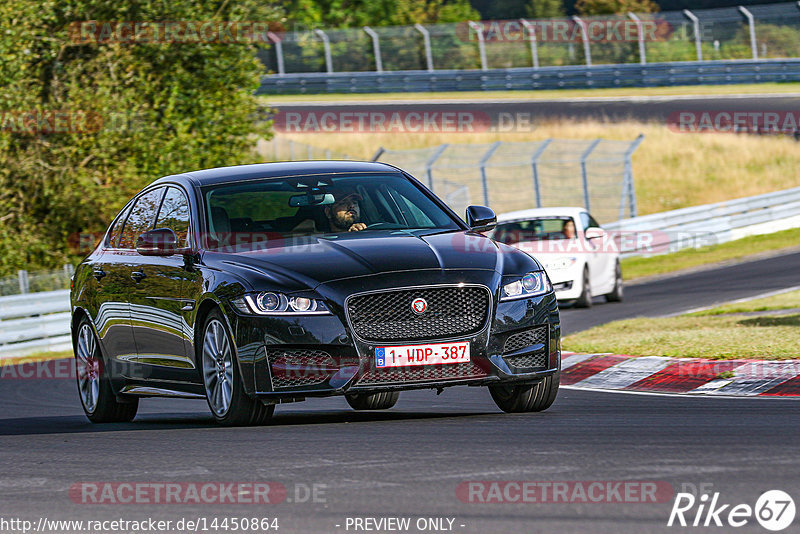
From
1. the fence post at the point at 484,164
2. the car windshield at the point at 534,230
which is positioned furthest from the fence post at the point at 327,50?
the car windshield at the point at 534,230

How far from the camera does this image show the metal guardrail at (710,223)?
101ft

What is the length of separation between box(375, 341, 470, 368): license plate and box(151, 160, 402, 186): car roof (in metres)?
1.91

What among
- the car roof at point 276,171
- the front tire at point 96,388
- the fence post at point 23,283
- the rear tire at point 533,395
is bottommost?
the fence post at point 23,283

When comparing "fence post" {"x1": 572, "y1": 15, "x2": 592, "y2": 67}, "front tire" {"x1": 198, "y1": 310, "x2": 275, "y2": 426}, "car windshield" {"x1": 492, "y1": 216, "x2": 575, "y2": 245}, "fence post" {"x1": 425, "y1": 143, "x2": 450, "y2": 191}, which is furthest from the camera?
"fence post" {"x1": 572, "y1": 15, "x2": 592, "y2": 67}

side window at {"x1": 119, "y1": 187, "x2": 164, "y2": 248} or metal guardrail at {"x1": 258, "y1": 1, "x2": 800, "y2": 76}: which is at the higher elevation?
side window at {"x1": 119, "y1": 187, "x2": 164, "y2": 248}

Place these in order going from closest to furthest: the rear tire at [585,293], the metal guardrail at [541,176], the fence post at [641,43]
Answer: the rear tire at [585,293] < the metal guardrail at [541,176] < the fence post at [641,43]

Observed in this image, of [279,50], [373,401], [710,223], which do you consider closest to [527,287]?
[373,401]

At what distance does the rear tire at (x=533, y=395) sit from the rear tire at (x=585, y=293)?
41.4 ft

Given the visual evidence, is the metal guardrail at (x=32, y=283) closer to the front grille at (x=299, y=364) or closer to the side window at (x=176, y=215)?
the side window at (x=176, y=215)

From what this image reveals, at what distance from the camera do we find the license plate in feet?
26.9

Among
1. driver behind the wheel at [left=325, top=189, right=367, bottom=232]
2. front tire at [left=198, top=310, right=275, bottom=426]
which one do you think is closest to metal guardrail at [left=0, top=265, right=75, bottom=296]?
driver behind the wheel at [left=325, top=189, right=367, bottom=232]

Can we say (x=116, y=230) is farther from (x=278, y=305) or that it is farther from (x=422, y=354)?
(x=422, y=354)

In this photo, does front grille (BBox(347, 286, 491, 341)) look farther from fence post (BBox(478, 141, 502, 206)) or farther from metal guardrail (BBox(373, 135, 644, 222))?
fence post (BBox(478, 141, 502, 206))

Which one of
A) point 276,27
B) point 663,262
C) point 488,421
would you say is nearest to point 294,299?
point 488,421
